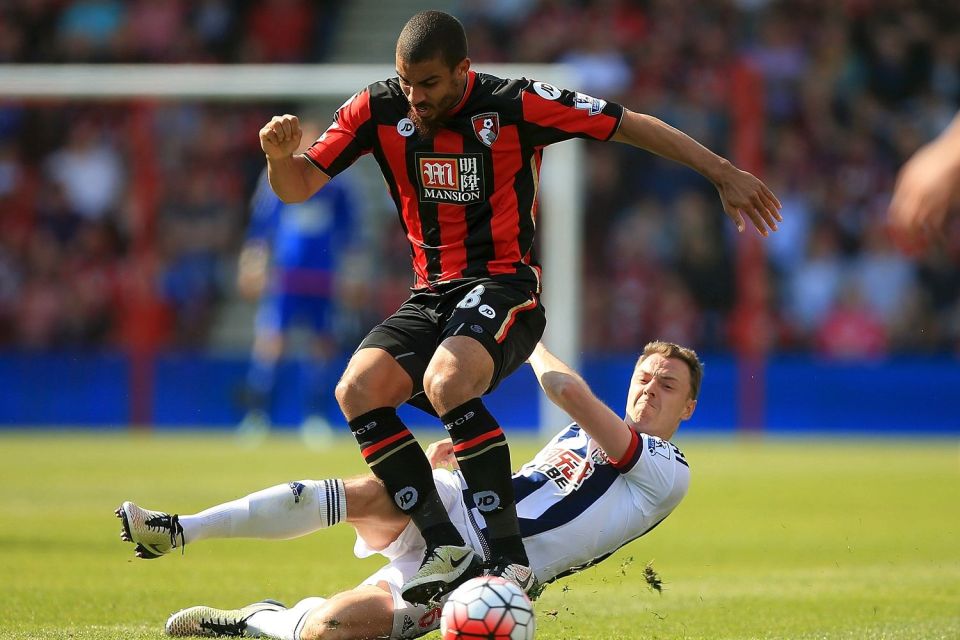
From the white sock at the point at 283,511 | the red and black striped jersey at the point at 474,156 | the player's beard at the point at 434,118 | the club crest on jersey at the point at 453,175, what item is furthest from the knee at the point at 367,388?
the player's beard at the point at 434,118

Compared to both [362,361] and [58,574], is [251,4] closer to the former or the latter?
[58,574]

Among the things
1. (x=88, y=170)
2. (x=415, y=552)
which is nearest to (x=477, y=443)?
(x=415, y=552)

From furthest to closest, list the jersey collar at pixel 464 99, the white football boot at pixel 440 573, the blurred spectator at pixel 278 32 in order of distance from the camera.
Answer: the blurred spectator at pixel 278 32, the jersey collar at pixel 464 99, the white football boot at pixel 440 573

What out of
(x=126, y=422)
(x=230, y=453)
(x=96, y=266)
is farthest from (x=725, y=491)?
(x=96, y=266)

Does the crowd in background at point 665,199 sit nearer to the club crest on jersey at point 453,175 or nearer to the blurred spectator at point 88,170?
the blurred spectator at point 88,170

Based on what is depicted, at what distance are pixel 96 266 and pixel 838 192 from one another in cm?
891

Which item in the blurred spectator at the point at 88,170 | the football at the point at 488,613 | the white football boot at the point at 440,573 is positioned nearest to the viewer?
the football at the point at 488,613

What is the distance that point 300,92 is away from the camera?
1448 cm

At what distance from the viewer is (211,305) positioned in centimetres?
1719

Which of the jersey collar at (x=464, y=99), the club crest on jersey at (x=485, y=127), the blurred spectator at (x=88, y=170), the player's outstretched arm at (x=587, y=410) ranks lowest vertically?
the player's outstretched arm at (x=587, y=410)

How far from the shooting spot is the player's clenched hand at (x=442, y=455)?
583 centimetres

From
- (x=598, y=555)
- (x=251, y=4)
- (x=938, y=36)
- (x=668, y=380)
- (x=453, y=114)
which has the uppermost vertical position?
(x=251, y=4)

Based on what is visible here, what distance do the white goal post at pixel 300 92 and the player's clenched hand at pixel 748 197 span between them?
872 cm

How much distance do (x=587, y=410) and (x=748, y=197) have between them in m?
1.08
